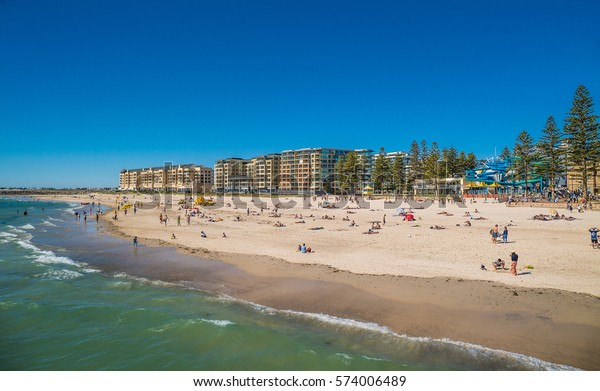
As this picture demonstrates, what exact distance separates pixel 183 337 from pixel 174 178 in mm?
156942

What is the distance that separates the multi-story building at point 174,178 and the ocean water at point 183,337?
119053 mm

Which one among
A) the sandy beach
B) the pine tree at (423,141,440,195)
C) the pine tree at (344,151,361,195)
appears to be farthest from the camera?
the pine tree at (344,151,361,195)

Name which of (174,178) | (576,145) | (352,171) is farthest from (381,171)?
(174,178)

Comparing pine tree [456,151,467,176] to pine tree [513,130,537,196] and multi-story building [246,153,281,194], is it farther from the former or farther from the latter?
multi-story building [246,153,281,194]

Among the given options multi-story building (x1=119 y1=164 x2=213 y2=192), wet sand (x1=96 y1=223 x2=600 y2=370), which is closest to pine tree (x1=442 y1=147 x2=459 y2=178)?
wet sand (x1=96 y1=223 x2=600 y2=370)

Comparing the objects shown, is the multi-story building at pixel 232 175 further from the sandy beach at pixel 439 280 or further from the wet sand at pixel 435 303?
the wet sand at pixel 435 303

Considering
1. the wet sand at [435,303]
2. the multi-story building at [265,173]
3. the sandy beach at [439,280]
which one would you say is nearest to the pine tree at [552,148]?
the sandy beach at [439,280]

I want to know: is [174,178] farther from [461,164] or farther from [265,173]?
[461,164]

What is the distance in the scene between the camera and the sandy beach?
27.3ft

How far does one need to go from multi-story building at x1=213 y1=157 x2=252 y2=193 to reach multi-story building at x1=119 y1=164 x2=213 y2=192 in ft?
22.0

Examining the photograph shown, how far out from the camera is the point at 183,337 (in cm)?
883

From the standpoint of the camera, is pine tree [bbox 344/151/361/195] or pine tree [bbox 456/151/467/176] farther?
pine tree [bbox 344/151/361/195]

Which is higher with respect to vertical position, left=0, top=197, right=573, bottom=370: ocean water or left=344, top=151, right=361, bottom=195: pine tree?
left=344, top=151, right=361, bottom=195: pine tree
